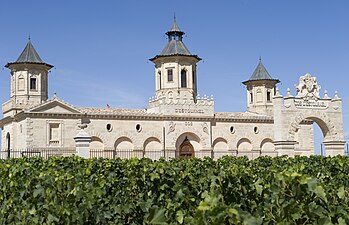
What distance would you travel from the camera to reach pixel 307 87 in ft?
113

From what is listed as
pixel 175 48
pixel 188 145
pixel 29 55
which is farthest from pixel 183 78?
pixel 29 55

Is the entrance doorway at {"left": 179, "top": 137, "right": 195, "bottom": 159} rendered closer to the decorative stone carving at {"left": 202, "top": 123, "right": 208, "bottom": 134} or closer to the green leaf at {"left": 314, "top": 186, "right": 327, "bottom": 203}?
the decorative stone carving at {"left": 202, "top": 123, "right": 208, "bottom": 134}

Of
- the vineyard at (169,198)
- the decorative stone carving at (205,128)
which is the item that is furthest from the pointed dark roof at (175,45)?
the vineyard at (169,198)

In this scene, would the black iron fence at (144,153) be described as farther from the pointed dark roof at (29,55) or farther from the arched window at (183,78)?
the pointed dark roof at (29,55)

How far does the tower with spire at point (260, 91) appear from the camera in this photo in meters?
49.8

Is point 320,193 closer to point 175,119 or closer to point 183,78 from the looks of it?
point 175,119

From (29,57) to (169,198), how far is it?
37455 millimetres

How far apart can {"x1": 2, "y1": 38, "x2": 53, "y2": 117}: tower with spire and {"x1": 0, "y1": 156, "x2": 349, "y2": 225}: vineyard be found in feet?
106

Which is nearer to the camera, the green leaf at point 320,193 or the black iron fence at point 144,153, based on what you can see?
the green leaf at point 320,193

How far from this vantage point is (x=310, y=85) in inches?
1361

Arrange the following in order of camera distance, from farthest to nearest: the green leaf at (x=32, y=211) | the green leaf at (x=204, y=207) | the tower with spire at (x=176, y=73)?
the tower with spire at (x=176, y=73)
the green leaf at (x=32, y=211)
the green leaf at (x=204, y=207)

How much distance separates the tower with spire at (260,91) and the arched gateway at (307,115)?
13775 millimetres

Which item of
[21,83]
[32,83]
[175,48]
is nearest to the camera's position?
[21,83]

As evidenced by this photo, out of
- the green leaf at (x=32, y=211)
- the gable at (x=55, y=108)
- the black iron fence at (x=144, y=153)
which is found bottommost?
the green leaf at (x=32, y=211)
